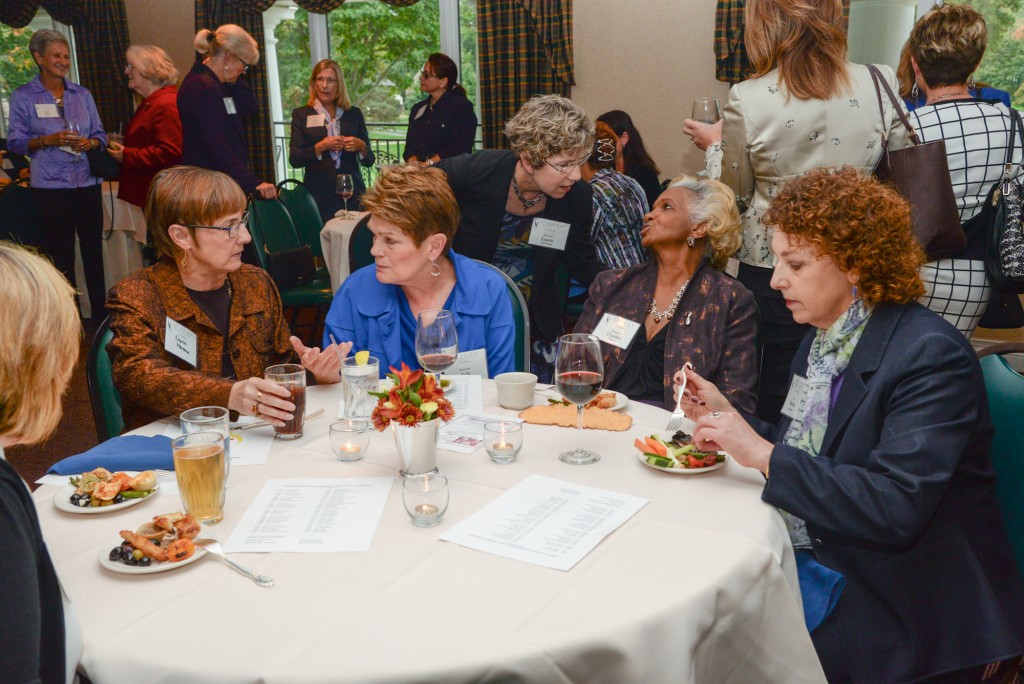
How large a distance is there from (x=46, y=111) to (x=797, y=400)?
527 cm

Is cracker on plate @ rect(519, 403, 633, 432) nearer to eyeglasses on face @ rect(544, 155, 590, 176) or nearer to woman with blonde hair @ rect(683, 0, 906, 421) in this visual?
woman with blonde hair @ rect(683, 0, 906, 421)

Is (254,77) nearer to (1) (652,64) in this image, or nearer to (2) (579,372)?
(1) (652,64)

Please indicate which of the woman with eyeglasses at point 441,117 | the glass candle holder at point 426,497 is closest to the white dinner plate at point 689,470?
the glass candle holder at point 426,497

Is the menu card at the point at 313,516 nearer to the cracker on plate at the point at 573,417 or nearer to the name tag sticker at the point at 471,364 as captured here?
the cracker on plate at the point at 573,417

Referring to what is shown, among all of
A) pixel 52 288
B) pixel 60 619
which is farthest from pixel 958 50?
pixel 60 619

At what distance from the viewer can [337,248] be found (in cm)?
461

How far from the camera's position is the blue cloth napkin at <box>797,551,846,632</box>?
1452 mm

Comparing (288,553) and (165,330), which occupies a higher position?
(165,330)

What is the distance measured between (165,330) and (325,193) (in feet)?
13.6

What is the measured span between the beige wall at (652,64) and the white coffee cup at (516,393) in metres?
5.17

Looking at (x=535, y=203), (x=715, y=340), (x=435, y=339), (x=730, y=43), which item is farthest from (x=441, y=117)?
(x=435, y=339)

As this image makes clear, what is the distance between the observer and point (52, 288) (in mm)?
1150

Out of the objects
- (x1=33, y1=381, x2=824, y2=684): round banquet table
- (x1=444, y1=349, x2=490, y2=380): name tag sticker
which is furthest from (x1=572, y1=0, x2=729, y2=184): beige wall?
(x1=33, y1=381, x2=824, y2=684): round banquet table

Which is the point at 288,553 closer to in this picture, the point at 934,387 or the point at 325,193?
the point at 934,387
